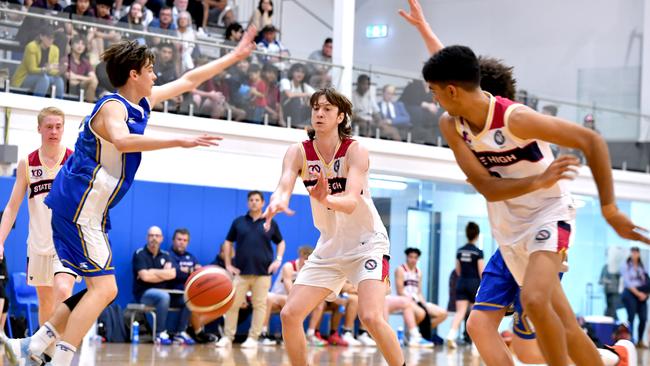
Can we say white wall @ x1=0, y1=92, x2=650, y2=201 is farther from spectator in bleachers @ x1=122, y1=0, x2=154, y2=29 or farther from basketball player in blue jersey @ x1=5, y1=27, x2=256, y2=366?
basketball player in blue jersey @ x1=5, y1=27, x2=256, y2=366

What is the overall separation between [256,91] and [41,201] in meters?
7.84

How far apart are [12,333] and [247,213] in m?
3.92

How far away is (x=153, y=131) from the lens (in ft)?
46.9

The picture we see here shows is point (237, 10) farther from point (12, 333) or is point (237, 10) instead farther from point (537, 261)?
point (537, 261)

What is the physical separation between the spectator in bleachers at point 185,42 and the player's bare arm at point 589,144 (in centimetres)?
1007

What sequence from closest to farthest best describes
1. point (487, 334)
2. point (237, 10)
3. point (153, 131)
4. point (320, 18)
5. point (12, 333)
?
point (487, 334), point (12, 333), point (153, 131), point (237, 10), point (320, 18)

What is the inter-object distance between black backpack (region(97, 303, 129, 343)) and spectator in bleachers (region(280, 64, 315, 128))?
418 cm

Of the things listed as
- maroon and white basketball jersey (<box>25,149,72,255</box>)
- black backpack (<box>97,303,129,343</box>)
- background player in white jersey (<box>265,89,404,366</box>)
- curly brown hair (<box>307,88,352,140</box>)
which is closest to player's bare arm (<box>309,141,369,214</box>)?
background player in white jersey (<box>265,89,404,366</box>)

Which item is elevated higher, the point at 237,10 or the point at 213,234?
the point at 237,10

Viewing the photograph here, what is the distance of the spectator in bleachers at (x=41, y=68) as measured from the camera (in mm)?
13312

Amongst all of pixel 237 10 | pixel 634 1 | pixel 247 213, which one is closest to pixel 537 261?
pixel 247 213

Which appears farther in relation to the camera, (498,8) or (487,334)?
(498,8)

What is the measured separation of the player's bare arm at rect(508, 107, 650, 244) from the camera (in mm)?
4324

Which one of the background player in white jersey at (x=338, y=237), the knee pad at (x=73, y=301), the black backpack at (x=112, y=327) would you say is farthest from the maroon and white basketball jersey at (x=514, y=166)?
the black backpack at (x=112, y=327)
